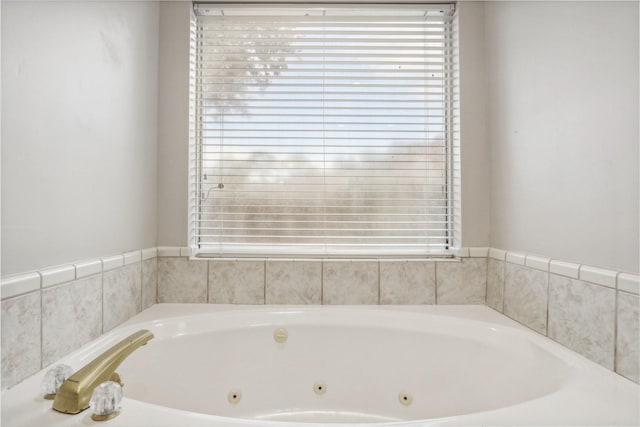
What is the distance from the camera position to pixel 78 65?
1021mm

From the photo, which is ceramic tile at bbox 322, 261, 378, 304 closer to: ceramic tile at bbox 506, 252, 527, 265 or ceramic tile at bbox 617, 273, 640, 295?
ceramic tile at bbox 506, 252, 527, 265

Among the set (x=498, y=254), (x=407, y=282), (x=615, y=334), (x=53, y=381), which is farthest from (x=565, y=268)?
(x=53, y=381)

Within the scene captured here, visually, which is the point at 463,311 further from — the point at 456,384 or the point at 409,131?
the point at 409,131

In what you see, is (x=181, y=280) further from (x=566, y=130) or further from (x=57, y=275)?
(x=566, y=130)

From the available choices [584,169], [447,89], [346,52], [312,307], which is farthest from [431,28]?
[312,307]

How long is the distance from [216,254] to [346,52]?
117 cm

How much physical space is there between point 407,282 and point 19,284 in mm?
1367

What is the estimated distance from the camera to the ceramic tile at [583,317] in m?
0.93

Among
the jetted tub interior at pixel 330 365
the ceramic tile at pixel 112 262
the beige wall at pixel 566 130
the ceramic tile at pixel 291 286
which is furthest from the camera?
the ceramic tile at pixel 291 286

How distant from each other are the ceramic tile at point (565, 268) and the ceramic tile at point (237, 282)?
1139mm

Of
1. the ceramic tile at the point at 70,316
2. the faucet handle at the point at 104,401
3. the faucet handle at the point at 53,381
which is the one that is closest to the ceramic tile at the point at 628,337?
the faucet handle at the point at 104,401

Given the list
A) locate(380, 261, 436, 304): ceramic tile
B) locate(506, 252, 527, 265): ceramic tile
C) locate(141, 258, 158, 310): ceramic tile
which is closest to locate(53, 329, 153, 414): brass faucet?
locate(141, 258, 158, 310): ceramic tile

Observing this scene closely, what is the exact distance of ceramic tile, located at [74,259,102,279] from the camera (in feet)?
3.34

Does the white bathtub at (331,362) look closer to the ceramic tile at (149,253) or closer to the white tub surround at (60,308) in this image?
the white tub surround at (60,308)
